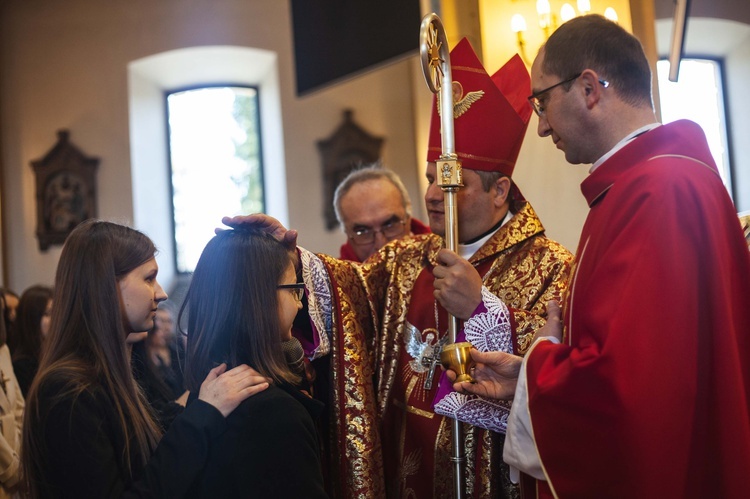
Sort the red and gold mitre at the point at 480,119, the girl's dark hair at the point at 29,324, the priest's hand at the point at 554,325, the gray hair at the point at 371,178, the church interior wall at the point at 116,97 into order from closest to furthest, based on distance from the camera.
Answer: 1. the priest's hand at the point at 554,325
2. the red and gold mitre at the point at 480,119
3. the gray hair at the point at 371,178
4. the girl's dark hair at the point at 29,324
5. the church interior wall at the point at 116,97

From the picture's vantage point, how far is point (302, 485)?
194 cm

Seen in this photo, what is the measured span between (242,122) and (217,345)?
27.6ft

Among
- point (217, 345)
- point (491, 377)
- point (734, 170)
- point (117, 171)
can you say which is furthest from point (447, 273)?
point (117, 171)

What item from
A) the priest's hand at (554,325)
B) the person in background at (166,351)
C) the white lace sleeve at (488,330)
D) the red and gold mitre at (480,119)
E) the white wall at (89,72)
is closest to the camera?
the priest's hand at (554,325)

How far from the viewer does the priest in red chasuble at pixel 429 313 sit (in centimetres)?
271

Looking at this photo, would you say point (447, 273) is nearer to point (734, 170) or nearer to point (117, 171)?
point (734, 170)

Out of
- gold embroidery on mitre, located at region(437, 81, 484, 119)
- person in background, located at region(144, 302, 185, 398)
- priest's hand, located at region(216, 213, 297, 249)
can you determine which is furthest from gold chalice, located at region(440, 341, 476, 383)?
person in background, located at region(144, 302, 185, 398)

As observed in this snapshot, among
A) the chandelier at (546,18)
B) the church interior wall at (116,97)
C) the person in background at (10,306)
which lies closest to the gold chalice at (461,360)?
the chandelier at (546,18)

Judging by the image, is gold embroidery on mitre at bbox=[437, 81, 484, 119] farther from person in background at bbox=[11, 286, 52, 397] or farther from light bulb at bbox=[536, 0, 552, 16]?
person in background at bbox=[11, 286, 52, 397]

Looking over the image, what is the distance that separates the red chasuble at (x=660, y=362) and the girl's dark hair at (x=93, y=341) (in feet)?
3.40

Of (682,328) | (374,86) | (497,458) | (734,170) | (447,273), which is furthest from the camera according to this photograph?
(374,86)

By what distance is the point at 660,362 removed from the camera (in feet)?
6.20

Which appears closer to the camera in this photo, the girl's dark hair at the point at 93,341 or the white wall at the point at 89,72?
the girl's dark hair at the point at 93,341

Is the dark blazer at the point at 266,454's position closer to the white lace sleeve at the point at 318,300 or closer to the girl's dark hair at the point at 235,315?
the girl's dark hair at the point at 235,315
